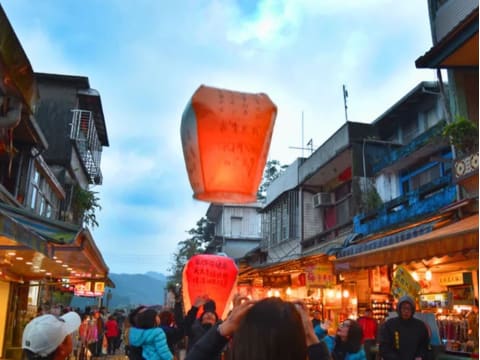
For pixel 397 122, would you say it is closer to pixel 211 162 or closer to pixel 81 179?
pixel 211 162

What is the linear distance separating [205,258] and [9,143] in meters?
7.81

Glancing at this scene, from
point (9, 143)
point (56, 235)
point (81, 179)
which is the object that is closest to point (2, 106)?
point (9, 143)

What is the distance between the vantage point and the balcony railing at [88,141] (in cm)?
2156

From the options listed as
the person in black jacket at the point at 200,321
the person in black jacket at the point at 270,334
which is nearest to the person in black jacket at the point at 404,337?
the person in black jacket at the point at 200,321

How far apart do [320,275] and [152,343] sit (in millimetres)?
7783

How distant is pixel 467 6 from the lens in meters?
11.0

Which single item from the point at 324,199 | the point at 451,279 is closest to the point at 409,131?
the point at 324,199

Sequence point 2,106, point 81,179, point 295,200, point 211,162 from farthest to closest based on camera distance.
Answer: point 81,179, point 295,200, point 2,106, point 211,162

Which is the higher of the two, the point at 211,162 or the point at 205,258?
the point at 211,162

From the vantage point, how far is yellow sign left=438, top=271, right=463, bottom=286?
10.7 meters

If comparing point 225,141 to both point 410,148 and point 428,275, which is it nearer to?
point 428,275

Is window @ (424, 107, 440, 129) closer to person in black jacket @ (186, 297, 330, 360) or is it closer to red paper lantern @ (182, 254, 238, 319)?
red paper lantern @ (182, 254, 238, 319)

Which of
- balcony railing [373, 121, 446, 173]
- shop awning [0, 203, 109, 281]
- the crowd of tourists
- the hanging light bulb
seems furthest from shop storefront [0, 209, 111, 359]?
balcony railing [373, 121, 446, 173]

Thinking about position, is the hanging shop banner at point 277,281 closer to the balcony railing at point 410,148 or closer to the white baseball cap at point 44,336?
the balcony railing at point 410,148
